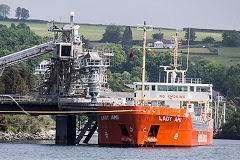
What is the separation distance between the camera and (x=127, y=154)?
80438 millimetres

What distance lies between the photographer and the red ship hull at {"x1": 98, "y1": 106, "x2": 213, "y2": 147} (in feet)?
287

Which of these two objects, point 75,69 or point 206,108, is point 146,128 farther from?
point 206,108

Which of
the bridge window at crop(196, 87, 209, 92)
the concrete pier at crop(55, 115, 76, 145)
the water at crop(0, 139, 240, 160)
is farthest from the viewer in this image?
the bridge window at crop(196, 87, 209, 92)

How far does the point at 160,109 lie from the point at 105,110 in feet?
24.2

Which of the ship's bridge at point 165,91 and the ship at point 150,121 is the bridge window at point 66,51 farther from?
the ship at point 150,121

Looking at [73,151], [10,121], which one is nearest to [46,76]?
[10,121]

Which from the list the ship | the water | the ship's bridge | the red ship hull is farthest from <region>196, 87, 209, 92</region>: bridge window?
the water

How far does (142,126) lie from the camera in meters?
87.6

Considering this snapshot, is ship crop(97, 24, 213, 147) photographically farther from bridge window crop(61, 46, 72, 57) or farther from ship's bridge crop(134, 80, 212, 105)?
bridge window crop(61, 46, 72, 57)

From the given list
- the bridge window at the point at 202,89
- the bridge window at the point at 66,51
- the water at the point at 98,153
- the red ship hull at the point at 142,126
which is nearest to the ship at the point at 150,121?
the red ship hull at the point at 142,126

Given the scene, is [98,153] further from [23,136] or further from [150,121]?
[23,136]

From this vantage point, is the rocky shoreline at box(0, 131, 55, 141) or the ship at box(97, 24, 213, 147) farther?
the rocky shoreline at box(0, 131, 55, 141)

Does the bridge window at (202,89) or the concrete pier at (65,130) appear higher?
the bridge window at (202,89)

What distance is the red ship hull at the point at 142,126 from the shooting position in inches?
3445
